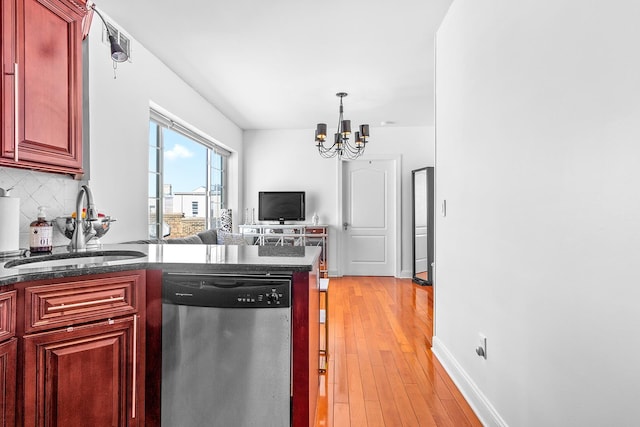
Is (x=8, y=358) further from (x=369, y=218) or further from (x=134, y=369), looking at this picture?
(x=369, y=218)

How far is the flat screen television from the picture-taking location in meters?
6.04

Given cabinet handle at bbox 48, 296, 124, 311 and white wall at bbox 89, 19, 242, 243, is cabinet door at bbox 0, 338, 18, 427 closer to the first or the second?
cabinet handle at bbox 48, 296, 124, 311

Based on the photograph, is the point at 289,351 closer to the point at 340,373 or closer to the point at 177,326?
the point at 177,326

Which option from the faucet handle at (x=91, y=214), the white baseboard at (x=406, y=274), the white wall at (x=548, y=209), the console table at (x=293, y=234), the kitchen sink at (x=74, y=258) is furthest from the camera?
the white baseboard at (x=406, y=274)

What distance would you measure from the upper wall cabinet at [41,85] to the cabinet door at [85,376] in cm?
86

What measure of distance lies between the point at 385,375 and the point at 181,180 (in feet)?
10.1

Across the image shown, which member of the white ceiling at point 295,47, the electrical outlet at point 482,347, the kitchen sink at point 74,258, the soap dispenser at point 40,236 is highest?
the white ceiling at point 295,47

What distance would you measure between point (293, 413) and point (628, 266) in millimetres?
1314

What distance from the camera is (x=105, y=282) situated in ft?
4.88

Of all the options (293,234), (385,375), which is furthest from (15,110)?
(293,234)

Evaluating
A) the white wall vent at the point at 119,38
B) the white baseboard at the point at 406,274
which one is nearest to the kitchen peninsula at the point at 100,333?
the white wall vent at the point at 119,38

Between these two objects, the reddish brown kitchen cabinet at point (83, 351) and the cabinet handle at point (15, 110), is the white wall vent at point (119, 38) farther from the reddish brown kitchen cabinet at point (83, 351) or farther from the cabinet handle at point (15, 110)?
the reddish brown kitchen cabinet at point (83, 351)

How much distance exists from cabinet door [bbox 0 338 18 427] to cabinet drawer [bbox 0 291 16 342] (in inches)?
1.2

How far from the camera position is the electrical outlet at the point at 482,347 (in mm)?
1939
